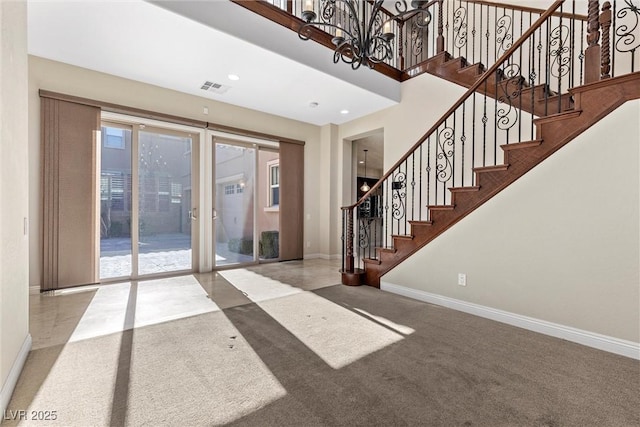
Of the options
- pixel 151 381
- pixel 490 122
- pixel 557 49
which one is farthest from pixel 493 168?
pixel 151 381

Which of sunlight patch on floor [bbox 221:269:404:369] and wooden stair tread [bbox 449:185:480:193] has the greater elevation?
wooden stair tread [bbox 449:185:480:193]

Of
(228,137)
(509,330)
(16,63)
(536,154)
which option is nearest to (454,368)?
(509,330)

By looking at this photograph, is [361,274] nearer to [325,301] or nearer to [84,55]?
[325,301]

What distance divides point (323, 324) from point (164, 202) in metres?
3.52

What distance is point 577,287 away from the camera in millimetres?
2479

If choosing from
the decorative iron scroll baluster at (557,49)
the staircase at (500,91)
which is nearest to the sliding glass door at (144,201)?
the staircase at (500,91)

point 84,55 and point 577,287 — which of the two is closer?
point 577,287

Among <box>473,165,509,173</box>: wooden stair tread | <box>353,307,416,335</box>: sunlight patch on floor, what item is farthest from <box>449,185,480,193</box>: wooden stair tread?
<box>353,307,416,335</box>: sunlight patch on floor

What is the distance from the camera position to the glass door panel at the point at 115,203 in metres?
4.37

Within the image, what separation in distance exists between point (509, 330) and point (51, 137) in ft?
18.7

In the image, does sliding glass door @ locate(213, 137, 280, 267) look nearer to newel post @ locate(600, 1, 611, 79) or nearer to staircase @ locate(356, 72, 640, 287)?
staircase @ locate(356, 72, 640, 287)

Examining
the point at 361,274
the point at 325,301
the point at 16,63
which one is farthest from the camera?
the point at 361,274

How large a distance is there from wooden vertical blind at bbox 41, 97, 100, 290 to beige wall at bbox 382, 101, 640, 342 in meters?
4.82

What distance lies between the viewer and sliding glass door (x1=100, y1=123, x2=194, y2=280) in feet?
14.5
